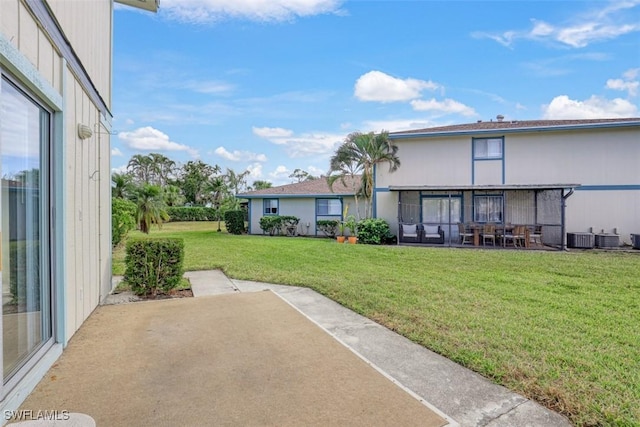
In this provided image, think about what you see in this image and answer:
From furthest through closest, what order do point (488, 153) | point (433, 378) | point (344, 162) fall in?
point (344, 162) < point (488, 153) < point (433, 378)

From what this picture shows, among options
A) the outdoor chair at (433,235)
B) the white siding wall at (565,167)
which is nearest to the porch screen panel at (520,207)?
the white siding wall at (565,167)

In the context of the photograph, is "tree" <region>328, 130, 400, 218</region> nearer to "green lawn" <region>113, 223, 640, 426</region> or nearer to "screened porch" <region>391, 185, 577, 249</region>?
"screened porch" <region>391, 185, 577, 249</region>

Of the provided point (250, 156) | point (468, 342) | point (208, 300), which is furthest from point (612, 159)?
point (250, 156)

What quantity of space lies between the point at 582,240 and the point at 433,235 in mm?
5804

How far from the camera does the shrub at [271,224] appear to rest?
797 inches

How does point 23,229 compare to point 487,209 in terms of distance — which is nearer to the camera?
point 23,229

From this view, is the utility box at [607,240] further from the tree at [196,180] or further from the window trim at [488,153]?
the tree at [196,180]

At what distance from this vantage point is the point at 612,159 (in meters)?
14.9

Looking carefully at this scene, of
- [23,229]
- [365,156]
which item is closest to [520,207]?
[365,156]

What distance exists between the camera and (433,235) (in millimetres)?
15484

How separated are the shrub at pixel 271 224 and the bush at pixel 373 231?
6038 millimetres

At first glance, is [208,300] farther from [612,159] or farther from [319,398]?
[612,159]

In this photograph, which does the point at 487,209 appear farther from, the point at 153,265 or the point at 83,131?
the point at 83,131

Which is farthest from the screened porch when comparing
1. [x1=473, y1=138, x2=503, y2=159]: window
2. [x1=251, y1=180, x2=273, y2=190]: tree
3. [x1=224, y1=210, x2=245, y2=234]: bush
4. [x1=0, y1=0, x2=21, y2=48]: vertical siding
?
[x1=251, y1=180, x2=273, y2=190]: tree
